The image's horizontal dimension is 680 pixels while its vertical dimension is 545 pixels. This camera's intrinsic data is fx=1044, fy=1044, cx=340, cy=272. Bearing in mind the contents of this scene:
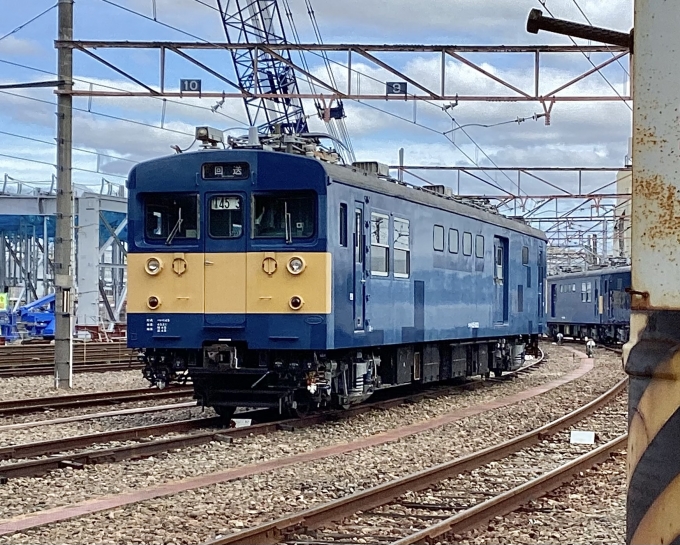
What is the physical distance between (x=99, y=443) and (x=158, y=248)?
277 cm

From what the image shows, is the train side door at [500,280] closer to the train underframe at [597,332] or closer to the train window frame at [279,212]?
the train window frame at [279,212]

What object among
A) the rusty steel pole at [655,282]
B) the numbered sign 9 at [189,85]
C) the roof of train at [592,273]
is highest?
the numbered sign 9 at [189,85]

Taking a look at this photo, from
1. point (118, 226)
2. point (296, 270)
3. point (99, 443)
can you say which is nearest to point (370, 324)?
point (296, 270)

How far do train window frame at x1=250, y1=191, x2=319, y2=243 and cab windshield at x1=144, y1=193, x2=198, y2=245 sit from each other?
78 cm

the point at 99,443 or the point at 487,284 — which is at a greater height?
the point at 487,284

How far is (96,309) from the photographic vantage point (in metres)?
43.2

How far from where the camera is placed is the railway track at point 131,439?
376 inches

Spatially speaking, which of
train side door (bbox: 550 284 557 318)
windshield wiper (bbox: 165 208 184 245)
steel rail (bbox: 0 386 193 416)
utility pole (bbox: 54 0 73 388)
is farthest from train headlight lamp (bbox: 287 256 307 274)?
train side door (bbox: 550 284 557 318)

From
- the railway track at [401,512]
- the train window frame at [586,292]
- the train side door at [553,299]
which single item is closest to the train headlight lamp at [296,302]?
the railway track at [401,512]

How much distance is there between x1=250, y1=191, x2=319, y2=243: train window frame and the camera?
12485 millimetres

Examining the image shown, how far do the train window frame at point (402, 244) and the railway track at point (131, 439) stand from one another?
199cm

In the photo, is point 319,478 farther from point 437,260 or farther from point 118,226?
point 118,226

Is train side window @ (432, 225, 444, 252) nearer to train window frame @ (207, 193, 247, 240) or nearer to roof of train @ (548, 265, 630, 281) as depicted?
train window frame @ (207, 193, 247, 240)

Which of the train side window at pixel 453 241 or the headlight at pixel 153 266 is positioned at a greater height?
the train side window at pixel 453 241
